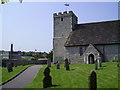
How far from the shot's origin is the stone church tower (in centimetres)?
3725

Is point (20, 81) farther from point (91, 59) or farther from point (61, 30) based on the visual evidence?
point (61, 30)

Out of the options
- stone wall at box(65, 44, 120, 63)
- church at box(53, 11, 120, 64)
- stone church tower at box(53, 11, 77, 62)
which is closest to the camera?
stone wall at box(65, 44, 120, 63)

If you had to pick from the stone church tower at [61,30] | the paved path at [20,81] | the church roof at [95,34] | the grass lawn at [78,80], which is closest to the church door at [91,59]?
the church roof at [95,34]

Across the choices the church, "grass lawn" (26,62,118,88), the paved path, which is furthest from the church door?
the paved path

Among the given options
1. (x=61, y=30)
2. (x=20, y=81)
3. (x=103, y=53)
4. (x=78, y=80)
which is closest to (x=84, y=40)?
(x=103, y=53)

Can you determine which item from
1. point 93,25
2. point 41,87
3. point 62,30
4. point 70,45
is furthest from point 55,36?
point 41,87

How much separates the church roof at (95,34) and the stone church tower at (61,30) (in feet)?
5.72

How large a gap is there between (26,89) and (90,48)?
68.4ft

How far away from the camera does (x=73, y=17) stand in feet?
127

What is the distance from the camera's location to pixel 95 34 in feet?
110

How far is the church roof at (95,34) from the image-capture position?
31547 millimetres

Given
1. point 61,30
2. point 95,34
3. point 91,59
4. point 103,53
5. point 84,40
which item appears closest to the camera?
point 103,53

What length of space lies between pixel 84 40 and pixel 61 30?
23.2 feet

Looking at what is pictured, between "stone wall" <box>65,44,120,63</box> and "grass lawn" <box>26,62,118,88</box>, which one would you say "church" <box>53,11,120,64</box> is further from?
"grass lawn" <box>26,62,118,88</box>
